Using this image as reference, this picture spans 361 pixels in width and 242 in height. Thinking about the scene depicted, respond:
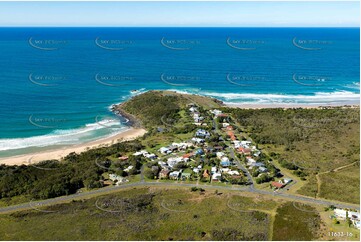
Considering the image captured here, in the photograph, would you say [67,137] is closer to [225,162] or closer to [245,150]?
[225,162]

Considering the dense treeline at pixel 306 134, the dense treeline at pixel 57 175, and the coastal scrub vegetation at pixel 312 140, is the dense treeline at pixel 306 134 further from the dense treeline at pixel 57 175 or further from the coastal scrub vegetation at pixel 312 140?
the dense treeline at pixel 57 175

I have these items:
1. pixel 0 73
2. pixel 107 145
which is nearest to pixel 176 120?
pixel 107 145

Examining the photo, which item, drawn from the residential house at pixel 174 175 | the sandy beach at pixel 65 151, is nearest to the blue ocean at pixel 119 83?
the sandy beach at pixel 65 151

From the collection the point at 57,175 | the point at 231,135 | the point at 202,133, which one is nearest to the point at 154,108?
the point at 202,133

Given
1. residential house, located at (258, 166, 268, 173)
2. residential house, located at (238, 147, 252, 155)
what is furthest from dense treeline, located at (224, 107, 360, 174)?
residential house, located at (258, 166, 268, 173)

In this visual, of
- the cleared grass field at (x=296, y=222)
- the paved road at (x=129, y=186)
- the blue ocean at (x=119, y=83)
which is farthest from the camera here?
the blue ocean at (x=119, y=83)
